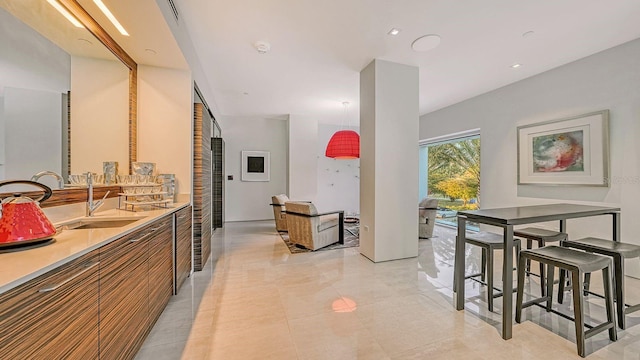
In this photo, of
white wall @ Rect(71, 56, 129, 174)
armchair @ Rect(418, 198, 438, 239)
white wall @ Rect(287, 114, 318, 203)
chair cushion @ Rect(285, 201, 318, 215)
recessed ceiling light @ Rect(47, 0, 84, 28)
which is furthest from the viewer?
white wall @ Rect(287, 114, 318, 203)

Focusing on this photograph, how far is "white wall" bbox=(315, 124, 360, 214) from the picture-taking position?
7625mm

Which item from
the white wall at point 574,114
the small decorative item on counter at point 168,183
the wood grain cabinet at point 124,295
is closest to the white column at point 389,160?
the white wall at point 574,114

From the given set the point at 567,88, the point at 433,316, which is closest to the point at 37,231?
the point at 433,316

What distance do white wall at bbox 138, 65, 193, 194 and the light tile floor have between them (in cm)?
141

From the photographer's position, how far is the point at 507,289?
6.28 ft

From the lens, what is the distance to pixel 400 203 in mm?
3650

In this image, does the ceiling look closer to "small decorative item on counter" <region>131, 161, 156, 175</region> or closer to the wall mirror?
the wall mirror

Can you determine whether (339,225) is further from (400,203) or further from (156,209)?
(156,209)

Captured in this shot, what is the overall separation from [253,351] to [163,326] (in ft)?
2.75

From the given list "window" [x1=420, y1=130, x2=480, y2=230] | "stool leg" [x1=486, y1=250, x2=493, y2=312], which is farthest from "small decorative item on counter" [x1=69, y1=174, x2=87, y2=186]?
"window" [x1=420, y1=130, x2=480, y2=230]

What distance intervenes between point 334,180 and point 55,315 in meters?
6.96

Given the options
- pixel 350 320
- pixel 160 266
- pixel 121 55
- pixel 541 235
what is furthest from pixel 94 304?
pixel 541 235

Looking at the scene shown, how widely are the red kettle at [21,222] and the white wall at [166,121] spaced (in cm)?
183

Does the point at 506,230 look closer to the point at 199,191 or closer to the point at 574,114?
the point at 574,114
